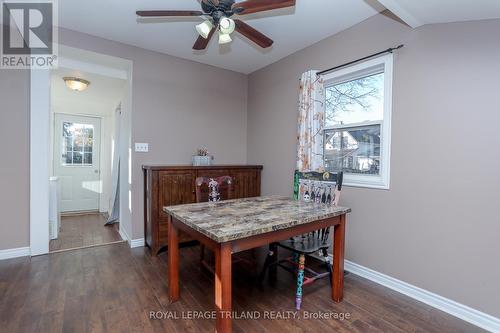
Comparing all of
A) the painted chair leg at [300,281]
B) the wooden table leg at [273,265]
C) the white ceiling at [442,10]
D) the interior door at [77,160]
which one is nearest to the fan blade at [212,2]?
the white ceiling at [442,10]

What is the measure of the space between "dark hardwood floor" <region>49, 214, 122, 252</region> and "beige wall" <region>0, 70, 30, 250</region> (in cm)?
46

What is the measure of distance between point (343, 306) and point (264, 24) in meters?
2.77

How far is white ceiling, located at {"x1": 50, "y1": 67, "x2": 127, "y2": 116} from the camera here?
3.45 meters

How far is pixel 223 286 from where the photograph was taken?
1.37 m

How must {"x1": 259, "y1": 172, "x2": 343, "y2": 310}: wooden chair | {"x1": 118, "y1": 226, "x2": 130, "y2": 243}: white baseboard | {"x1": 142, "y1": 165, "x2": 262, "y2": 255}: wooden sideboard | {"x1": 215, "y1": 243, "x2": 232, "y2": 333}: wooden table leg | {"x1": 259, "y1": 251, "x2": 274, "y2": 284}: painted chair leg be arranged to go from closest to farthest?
1. {"x1": 215, "y1": 243, "x2": 232, "y2": 333}: wooden table leg
2. {"x1": 259, "y1": 172, "x2": 343, "y2": 310}: wooden chair
3. {"x1": 259, "y1": 251, "x2": 274, "y2": 284}: painted chair leg
4. {"x1": 142, "y1": 165, "x2": 262, "y2": 255}: wooden sideboard
5. {"x1": 118, "y1": 226, "x2": 130, "y2": 243}: white baseboard

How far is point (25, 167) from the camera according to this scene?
276 centimetres

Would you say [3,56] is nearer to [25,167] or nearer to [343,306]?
[25,167]

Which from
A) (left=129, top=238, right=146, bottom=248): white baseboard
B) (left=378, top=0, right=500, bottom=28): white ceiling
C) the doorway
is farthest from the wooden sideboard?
(left=378, top=0, right=500, bottom=28): white ceiling

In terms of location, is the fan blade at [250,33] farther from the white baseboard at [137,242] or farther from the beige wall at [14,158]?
the white baseboard at [137,242]

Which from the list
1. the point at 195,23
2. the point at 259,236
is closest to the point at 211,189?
the point at 259,236

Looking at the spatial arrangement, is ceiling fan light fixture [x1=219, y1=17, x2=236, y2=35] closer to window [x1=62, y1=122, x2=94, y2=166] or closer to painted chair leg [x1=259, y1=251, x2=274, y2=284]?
painted chair leg [x1=259, y1=251, x2=274, y2=284]

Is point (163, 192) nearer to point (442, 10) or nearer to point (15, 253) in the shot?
point (15, 253)

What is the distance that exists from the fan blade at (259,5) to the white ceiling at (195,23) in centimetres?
71

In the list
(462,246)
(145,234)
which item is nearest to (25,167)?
(145,234)
